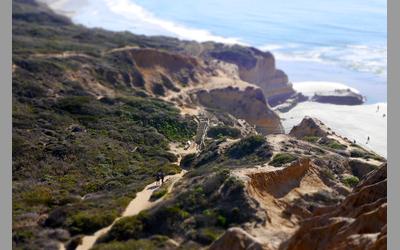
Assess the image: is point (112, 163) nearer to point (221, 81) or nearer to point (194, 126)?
point (194, 126)

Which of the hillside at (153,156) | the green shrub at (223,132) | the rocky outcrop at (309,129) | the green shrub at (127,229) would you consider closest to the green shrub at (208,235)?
the hillside at (153,156)

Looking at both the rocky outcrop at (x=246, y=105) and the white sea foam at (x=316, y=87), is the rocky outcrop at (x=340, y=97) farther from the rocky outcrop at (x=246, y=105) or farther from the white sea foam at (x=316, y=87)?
the rocky outcrop at (x=246, y=105)

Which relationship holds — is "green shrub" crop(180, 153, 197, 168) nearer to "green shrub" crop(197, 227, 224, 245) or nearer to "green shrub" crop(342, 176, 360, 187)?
"green shrub" crop(342, 176, 360, 187)

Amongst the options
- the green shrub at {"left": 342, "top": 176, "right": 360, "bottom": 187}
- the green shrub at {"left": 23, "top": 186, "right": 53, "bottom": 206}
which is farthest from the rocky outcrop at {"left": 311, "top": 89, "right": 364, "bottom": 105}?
the green shrub at {"left": 23, "top": 186, "right": 53, "bottom": 206}

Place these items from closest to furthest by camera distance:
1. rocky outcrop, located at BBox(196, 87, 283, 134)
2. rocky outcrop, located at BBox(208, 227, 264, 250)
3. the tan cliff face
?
rocky outcrop, located at BBox(208, 227, 264, 250), the tan cliff face, rocky outcrop, located at BBox(196, 87, 283, 134)

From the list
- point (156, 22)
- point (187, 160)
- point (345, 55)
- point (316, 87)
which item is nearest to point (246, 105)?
point (316, 87)

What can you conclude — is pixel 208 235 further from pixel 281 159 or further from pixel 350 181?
pixel 350 181
